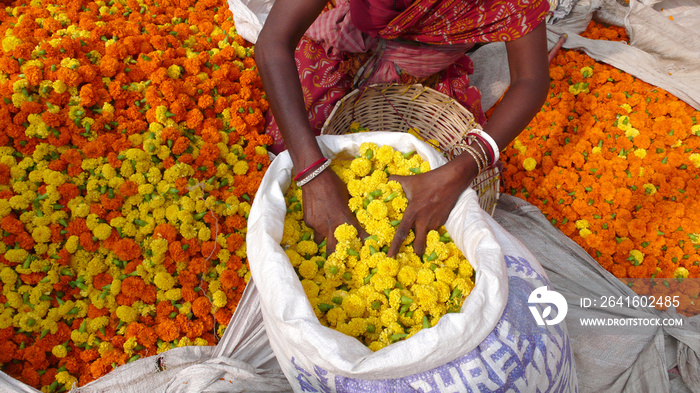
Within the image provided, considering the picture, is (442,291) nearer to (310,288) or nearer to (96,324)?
(310,288)

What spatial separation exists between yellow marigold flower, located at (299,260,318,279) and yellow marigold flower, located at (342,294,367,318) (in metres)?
0.15

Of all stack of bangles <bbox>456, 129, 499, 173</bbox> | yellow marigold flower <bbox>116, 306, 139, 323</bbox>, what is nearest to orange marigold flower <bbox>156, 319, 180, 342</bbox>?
yellow marigold flower <bbox>116, 306, 139, 323</bbox>

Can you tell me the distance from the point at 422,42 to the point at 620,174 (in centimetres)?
135

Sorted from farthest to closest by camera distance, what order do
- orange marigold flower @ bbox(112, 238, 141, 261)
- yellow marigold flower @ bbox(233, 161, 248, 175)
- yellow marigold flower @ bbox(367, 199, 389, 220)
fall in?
yellow marigold flower @ bbox(233, 161, 248, 175) < orange marigold flower @ bbox(112, 238, 141, 261) < yellow marigold flower @ bbox(367, 199, 389, 220)

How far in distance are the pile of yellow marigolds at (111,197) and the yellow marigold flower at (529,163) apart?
1490 mm

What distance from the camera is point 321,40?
2.14 m

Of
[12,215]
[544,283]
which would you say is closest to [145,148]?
[12,215]

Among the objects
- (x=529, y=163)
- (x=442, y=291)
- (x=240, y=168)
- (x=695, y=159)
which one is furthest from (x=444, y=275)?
(x=695, y=159)

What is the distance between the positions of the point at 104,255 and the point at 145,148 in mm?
481

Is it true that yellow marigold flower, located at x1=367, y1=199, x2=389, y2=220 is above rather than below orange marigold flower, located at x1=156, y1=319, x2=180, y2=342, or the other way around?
above

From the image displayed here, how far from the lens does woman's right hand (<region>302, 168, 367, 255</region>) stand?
5.20ft

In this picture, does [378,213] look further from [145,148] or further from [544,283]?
[145,148]

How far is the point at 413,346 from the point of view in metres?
1.18

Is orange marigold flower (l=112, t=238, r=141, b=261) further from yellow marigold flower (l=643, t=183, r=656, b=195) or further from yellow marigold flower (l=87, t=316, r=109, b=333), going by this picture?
yellow marigold flower (l=643, t=183, r=656, b=195)
